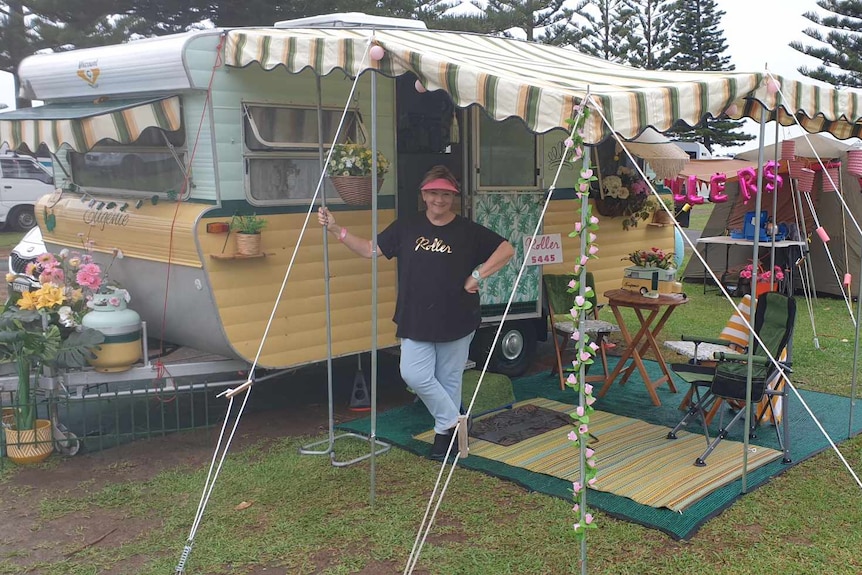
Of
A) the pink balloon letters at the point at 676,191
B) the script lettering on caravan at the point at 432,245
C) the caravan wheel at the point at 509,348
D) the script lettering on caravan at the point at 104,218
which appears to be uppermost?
the pink balloon letters at the point at 676,191

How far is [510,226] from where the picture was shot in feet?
20.0

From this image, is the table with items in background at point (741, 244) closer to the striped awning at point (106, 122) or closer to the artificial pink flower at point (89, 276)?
the striped awning at point (106, 122)

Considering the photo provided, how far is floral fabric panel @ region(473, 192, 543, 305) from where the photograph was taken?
19.5 ft

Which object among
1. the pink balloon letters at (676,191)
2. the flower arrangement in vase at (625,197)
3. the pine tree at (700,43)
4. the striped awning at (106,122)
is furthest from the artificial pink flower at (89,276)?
the pine tree at (700,43)

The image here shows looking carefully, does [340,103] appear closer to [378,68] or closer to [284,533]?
[378,68]

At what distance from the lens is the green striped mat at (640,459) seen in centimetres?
423

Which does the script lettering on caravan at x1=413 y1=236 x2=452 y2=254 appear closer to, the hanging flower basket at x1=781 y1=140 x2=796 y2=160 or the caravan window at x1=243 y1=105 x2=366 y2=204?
the caravan window at x1=243 y1=105 x2=366 y2=204

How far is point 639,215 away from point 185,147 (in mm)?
3973

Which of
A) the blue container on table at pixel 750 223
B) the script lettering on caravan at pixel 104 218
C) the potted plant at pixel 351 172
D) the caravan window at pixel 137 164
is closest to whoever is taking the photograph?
the potted plant at pixel 351 172

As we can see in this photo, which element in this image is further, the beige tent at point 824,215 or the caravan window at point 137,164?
the beige tent at point 824,215

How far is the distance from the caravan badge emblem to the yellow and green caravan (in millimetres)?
13

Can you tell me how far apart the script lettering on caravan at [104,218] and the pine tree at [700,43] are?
23.5m

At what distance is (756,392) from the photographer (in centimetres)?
450

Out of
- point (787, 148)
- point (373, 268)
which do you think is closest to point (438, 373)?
point (373, 268)
